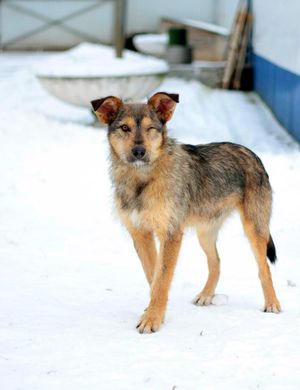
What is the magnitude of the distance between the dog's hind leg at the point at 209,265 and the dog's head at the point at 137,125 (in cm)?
92

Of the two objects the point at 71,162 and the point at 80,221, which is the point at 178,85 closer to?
the point at 71,162

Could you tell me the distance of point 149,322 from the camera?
5.08 metres

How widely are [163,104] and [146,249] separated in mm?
1051

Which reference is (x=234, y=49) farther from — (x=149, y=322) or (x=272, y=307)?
(x=149, y=322)

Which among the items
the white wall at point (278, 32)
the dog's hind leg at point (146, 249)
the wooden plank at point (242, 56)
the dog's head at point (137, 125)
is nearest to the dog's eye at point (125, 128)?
the dog's head at point (137, 125)

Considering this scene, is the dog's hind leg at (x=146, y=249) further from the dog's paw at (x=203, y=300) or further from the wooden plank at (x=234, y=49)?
the wooden plank at (x=234, y=49)

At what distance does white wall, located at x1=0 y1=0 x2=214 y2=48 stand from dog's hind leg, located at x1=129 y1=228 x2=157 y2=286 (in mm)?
19125

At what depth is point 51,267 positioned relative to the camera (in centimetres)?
659

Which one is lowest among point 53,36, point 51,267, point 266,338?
point 53,36

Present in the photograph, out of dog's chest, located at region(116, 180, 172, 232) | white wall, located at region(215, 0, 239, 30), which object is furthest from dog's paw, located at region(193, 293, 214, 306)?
white wall, located at region(215, 0, 239, 30)

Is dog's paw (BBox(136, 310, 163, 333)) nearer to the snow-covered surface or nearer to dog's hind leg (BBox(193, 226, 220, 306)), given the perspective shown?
dog's hind leg (BBox(193, 226, 220, 306))

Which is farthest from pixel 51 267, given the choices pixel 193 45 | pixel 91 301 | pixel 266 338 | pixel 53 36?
pixel 53 36

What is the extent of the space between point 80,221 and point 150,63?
256 inches

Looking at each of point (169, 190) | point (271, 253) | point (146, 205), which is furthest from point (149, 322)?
point (271, 253)
